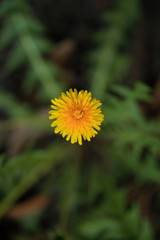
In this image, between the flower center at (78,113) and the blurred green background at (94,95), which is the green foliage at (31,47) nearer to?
the blurred green background at (94,95)

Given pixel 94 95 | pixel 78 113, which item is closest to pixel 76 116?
pixel 78 113

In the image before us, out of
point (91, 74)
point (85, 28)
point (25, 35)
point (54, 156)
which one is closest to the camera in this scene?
point (54, 156)

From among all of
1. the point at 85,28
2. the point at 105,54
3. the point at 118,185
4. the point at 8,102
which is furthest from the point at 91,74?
the point at 118,185

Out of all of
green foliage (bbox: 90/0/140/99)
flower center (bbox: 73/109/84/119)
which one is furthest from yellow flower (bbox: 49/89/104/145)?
green foliage (bbox: 90/0/140/99)

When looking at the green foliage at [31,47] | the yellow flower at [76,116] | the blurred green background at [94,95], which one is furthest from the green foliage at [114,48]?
the yellow flower at [76,116]

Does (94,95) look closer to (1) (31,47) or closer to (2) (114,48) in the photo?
(2) (114,48)

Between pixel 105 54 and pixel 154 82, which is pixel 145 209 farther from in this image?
pixel 105 54

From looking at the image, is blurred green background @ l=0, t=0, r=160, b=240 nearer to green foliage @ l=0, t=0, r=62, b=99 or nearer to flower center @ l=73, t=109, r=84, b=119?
green foliage @ l=0, t=0, r=62, b=99
